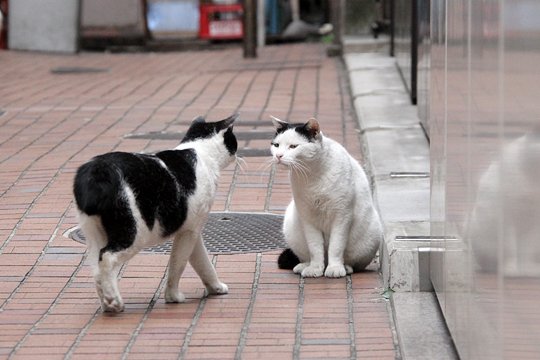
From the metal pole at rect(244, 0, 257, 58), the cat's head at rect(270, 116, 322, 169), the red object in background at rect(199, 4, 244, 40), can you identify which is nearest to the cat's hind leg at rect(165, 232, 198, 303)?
the cat's head at rect(270, 116, 322, 169)

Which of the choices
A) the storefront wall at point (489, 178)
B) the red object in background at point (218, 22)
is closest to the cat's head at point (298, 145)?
the storefront wall at point (489, 178)

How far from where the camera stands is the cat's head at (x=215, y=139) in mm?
6121

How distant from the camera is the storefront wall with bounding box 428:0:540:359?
3355mm

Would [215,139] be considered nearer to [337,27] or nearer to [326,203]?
[326,203]

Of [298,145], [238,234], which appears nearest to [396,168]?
[238,234]

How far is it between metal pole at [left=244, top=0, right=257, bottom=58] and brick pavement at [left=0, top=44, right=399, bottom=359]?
4187 mm

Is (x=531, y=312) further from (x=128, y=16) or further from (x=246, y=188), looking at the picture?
(x=128, y=16)

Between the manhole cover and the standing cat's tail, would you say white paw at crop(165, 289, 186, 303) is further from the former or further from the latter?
the manhole cover

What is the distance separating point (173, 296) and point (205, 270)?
215 mm

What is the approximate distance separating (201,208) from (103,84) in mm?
10311

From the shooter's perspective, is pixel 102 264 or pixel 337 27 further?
pixel 337 27

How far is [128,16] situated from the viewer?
22.7 metres

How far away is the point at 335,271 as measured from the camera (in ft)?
21.1

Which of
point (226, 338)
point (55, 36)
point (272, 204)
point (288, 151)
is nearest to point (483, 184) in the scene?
point (226, 338)
